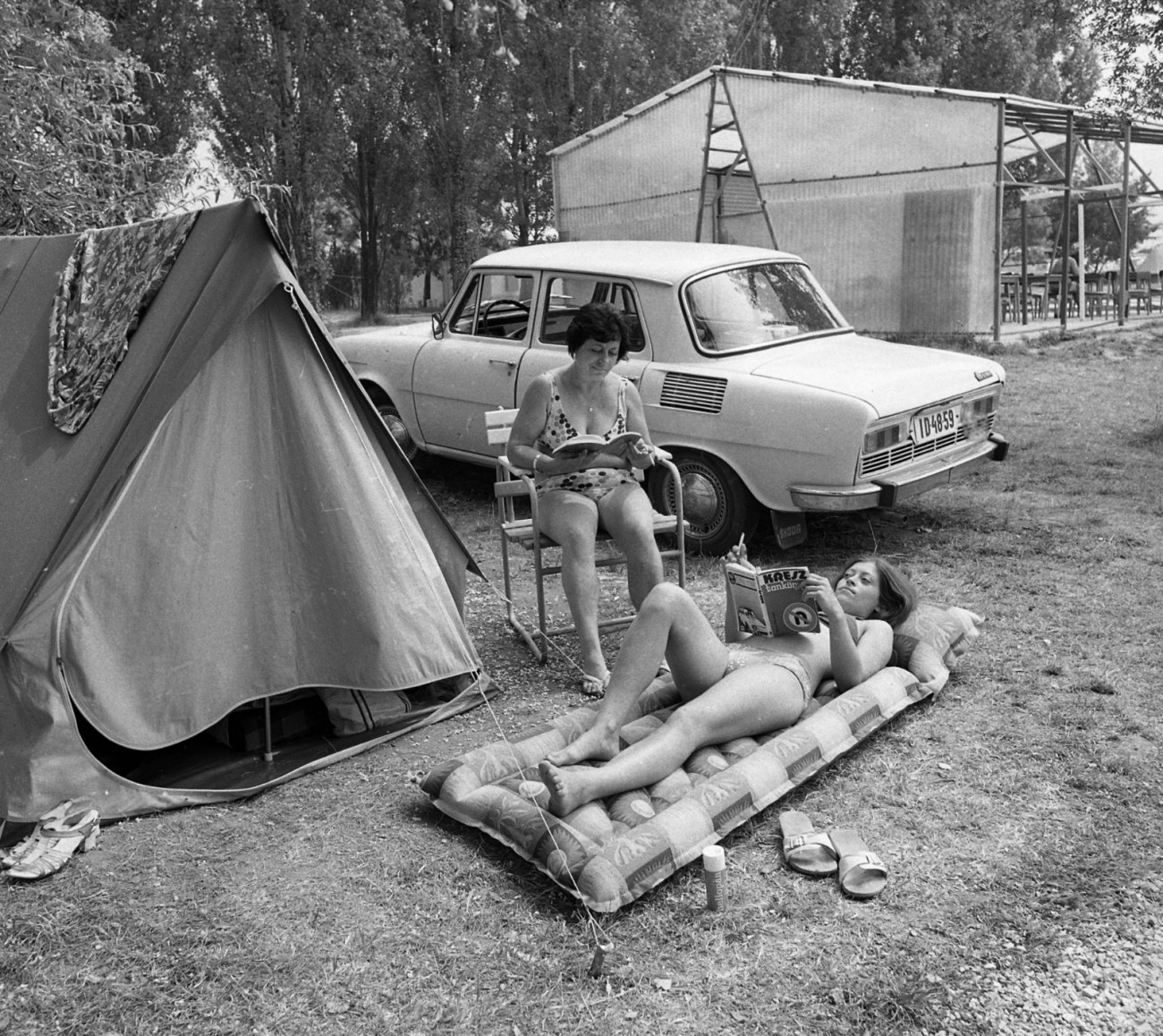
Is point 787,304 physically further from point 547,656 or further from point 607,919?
point 607,919

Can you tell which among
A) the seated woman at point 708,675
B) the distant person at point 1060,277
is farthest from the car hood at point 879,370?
the distant person at point 1060,277

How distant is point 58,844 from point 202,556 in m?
1.01

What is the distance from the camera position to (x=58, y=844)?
3.31 m

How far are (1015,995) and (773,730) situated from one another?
132 centimetres

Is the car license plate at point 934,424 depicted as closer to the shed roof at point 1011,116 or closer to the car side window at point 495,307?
the car side window at point 495,307

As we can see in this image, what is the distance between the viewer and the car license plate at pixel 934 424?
611 cm

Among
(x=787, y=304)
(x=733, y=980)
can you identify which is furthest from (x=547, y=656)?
(x=787, y=304)

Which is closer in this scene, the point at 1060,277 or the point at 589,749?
the point at 589,749

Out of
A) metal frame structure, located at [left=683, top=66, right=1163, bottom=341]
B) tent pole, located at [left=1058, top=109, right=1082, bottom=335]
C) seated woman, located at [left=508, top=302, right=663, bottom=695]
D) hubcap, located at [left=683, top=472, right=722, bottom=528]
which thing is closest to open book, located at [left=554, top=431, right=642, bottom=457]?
seated woman, located at [left=508, top=302, right=663, bottom=695]

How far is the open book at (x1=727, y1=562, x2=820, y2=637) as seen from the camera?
3924 mm

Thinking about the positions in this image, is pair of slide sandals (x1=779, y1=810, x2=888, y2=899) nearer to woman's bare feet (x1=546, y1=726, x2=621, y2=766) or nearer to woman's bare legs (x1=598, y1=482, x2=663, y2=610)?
woman's bare feet (x1=546, y1=726, x2=621, y2=766)

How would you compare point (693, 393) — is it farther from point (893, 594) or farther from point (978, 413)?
point (893, 594)

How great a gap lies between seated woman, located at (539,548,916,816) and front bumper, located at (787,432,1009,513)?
5.12ft

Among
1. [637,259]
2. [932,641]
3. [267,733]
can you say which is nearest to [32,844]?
[267,733]
